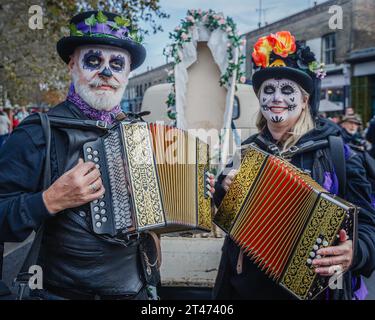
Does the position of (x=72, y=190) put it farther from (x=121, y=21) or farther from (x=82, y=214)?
(x=121, y=21)

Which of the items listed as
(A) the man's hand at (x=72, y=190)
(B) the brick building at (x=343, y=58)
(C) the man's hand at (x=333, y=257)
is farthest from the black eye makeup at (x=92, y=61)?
(B) the brick building at (x=343, y=58)

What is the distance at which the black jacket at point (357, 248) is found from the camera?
1975mm

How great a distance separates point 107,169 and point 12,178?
376 millimetres

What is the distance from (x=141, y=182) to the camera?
1835 millimetres

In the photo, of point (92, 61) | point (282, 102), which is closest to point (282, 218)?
point (282, 102)

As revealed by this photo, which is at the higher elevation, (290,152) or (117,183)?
(290,152)

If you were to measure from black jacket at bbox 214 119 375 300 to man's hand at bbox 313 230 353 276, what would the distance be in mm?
137

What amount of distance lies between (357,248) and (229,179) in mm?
714

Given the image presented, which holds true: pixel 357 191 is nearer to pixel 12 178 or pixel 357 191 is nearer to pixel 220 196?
pixel 220 196

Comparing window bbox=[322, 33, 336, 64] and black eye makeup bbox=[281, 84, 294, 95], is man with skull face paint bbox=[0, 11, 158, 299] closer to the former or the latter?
black eye makeup bbox=[281, 84, 294, 95]

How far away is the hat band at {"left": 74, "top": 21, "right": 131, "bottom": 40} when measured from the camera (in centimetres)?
201

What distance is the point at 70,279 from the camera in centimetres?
184

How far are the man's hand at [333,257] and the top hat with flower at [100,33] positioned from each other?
1.24 meters
